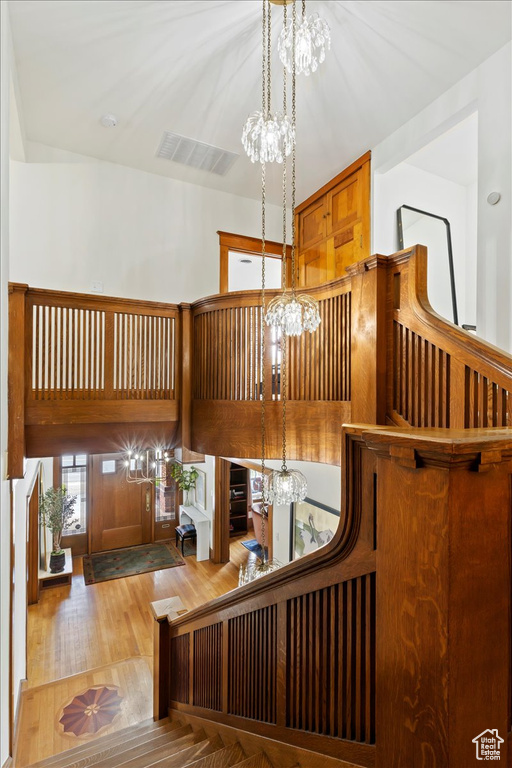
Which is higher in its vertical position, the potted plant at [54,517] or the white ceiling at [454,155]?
the white ceiling at [454,155]

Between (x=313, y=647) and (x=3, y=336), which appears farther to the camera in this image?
(x=3, y=336)

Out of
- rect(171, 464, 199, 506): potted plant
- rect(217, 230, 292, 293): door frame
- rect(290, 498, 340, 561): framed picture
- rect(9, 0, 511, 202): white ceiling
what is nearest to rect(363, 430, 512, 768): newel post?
rect(9, 0, 511, 202): white ceiling

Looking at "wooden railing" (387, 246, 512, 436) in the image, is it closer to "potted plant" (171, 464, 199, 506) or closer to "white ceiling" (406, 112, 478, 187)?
"white ceiling" (406, 112, 478, 187)

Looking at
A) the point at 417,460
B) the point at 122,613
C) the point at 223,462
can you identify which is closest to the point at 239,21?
the point at 417,460

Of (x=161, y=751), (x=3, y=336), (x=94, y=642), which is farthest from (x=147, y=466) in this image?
(x=161, y=751)

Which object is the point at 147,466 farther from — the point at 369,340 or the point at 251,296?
the point at 369,340

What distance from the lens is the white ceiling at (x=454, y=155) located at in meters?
3.66

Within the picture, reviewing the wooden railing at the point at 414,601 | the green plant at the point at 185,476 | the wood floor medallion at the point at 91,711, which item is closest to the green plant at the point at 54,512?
the green plant at the point at 185,476

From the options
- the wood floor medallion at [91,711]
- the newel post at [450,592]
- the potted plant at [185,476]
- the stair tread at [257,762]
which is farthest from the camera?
the potted plant at [185,476]

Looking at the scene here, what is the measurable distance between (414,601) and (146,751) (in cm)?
219

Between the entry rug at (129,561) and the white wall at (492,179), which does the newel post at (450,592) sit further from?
the entry rug at (129,561)

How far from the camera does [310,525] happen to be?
4668 millimetres

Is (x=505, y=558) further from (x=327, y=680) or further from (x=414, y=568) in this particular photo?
(x=327, y=680)

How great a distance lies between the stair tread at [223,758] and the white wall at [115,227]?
3.95 m
